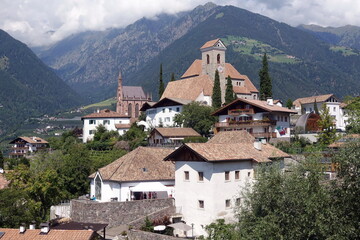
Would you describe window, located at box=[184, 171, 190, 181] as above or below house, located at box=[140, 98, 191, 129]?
below

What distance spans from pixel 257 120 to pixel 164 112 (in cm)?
3095

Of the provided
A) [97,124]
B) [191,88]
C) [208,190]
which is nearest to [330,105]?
[191,88]

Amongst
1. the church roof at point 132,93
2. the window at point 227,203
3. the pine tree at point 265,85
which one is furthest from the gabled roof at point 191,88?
the church roof at point 132,93

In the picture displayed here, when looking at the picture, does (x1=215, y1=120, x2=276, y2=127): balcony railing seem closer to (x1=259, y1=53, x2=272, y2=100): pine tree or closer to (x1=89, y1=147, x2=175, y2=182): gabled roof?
(x1=259, y1=53, x2=272, y2=100): pine tree

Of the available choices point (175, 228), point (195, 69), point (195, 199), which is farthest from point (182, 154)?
point (195, 69)

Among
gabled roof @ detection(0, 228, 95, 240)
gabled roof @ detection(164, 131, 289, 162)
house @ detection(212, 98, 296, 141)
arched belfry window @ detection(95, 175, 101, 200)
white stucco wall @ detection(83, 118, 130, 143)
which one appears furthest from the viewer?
white stucco wall @ detection(83, 118, 130, 143)

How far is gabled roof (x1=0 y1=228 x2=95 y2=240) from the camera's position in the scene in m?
33.9

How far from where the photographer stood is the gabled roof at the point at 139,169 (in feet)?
165

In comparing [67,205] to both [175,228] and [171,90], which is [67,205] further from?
[171,90]

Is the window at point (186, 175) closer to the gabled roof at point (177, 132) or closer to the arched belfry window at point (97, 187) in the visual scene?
the arched belfry window at point (97, 187)

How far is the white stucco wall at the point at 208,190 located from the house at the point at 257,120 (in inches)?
1059

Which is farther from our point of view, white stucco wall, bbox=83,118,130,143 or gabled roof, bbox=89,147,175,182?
white stucco wall, bbox=83,118,130,143

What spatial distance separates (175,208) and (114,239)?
27.2ft

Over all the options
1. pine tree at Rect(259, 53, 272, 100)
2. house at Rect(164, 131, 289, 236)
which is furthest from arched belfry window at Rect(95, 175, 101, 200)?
pine tree at Rect(259, 53, 272, 100)
